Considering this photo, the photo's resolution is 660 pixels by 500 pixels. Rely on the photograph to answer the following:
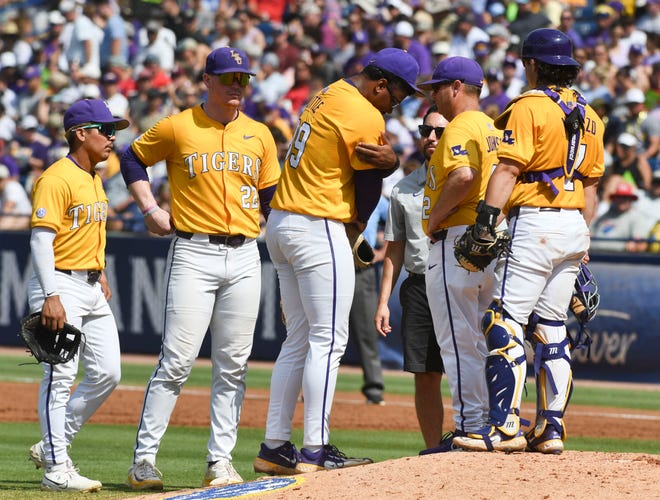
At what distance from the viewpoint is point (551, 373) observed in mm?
6570

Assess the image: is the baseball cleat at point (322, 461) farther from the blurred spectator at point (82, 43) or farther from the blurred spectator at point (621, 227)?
the blurred spectator at point (82, 43)

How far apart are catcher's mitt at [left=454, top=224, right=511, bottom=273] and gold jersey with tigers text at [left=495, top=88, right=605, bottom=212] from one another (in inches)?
11.5

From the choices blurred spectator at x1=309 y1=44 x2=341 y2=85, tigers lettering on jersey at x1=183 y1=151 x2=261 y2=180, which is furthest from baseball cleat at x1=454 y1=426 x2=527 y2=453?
blurred spectator at x1=309 y1=44 x2=341 y2=85

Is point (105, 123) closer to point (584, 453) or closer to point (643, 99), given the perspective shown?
point (584, 453)

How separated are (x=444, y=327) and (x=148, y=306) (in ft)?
34.8

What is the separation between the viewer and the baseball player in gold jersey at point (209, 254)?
708cm

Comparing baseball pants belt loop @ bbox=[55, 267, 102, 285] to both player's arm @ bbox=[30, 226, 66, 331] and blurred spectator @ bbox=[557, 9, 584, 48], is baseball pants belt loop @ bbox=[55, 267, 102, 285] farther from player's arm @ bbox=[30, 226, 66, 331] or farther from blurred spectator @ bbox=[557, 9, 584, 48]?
blurred spectator @ bbox=[557, 9, 584, 48]

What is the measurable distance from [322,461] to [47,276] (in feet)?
6.36

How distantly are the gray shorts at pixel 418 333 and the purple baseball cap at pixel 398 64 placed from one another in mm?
1876

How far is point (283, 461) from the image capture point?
276 inches

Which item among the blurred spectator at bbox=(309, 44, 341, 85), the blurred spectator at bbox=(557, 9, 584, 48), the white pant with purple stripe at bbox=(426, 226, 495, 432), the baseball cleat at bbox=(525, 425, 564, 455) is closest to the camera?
the baseball cleat at bbox=(525, 425, 564, 455)

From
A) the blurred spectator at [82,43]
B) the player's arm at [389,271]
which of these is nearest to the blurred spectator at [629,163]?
the player's arm at [389,271]

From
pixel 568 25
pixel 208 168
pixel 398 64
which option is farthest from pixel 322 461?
pixel 568 25

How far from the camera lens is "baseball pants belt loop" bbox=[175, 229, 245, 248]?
7.14 m
